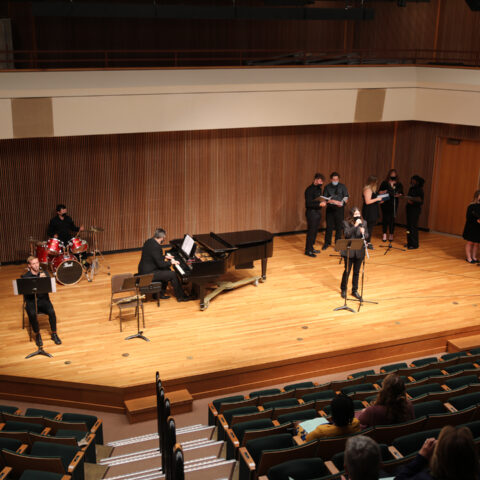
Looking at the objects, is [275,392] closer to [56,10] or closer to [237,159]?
[237,159]

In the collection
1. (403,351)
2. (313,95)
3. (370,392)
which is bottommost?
(403,351)

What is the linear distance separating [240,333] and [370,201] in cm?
357

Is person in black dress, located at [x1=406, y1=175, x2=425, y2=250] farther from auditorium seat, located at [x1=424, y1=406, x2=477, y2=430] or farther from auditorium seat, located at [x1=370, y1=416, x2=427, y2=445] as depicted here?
auditorium seat, located at [x1=370, y1=416, x2=427, y2=445]

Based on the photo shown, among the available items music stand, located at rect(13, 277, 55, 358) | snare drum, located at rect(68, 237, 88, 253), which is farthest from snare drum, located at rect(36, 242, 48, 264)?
music stand, located at rect(13, 277, 55, 358)

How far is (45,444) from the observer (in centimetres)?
403

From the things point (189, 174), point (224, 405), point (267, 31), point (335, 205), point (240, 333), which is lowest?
point (240, 333)

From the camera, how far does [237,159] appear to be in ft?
33.7

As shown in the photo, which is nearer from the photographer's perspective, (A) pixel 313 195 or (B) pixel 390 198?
(A) pixel 313 195

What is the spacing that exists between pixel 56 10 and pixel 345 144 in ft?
17.8

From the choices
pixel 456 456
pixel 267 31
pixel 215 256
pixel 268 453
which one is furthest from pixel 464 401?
pixel 267 31

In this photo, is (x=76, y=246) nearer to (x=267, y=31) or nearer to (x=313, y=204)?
(x=313, y=204)

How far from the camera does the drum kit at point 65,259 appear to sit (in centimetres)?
822

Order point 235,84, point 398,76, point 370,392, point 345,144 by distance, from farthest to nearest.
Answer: point 345,144
point 398,76
point 235,84
point 370,392

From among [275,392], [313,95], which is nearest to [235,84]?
[313,95]
